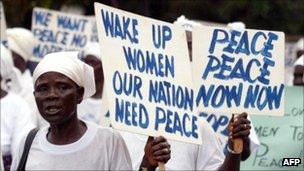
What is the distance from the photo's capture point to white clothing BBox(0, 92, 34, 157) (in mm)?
6129

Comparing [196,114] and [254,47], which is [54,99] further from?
[254,47]

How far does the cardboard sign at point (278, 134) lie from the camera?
21.7 feet

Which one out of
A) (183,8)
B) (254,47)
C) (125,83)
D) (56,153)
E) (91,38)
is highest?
(183,8)

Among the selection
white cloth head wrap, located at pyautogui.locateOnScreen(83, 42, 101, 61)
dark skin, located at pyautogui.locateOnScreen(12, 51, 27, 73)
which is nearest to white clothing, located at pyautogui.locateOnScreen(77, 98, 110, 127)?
white cloth head wrap, located at pyautogui.locateOnScreen(83, 42, 101, 61)

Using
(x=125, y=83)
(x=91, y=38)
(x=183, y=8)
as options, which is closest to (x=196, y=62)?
(x=125, y=83)

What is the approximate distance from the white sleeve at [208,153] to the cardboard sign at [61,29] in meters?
5.45

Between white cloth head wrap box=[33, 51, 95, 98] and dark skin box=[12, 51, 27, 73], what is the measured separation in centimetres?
374

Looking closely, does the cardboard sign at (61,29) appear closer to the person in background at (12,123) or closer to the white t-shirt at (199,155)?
the person in background at (12,123)

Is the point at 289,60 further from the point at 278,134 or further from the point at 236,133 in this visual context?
the point at 236,133

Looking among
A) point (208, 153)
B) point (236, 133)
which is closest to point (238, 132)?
point (236, 133)

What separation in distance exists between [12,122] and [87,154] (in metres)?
1.63

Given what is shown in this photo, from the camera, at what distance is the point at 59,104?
467 cm

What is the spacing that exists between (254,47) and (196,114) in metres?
0.56

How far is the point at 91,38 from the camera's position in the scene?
10.6m
